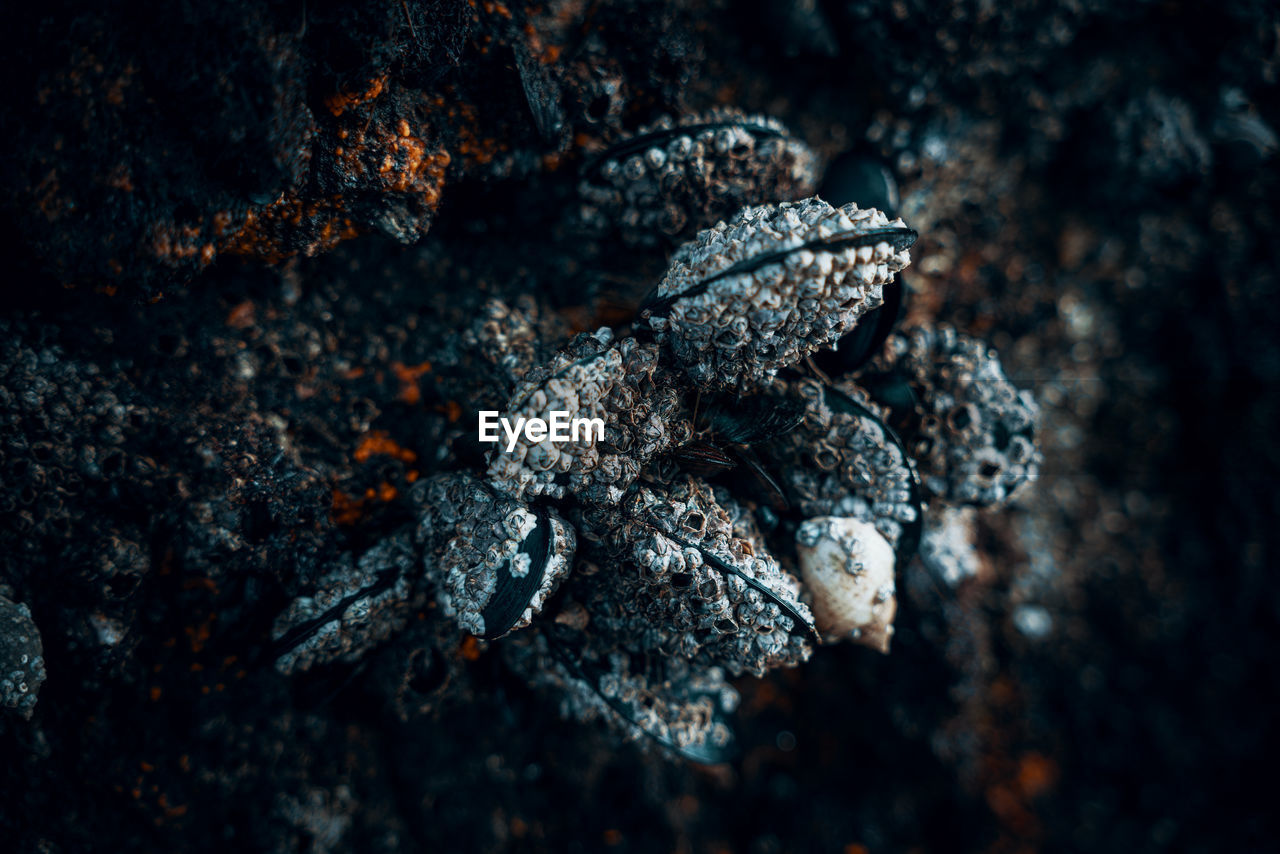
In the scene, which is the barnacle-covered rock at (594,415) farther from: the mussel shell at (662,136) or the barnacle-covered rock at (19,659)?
the barnacle-covered rock at (19,659)

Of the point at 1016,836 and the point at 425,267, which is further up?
the point at 425,267

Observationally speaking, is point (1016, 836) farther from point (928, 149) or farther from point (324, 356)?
point (324, 356)

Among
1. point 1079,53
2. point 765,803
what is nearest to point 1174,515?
point 1079,53

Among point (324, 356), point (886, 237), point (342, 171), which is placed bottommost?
point (324, 356)

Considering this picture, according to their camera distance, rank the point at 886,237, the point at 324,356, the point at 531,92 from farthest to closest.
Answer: the point at 324,356
the point at 531,92
the point at 886,237

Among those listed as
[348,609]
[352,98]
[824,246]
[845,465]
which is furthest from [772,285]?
[348,609]

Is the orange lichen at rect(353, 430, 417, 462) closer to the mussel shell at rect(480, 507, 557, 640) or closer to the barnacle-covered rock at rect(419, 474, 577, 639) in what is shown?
the barnacle-covered rock at rect(419, 474, 577, 639)

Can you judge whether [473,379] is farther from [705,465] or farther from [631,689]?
[631,689]

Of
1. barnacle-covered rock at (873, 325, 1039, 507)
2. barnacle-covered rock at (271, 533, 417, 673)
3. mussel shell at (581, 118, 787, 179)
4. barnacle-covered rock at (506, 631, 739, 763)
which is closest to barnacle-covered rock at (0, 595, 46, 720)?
barnacle-covered rock at (271, 533, 417, 673)

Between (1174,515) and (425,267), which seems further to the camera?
(1174,515)
